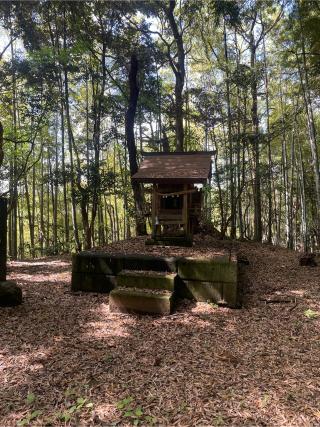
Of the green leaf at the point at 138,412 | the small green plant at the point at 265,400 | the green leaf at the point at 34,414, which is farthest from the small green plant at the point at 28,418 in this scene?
the small green plant at the point at 265,400

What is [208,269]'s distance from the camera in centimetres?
436

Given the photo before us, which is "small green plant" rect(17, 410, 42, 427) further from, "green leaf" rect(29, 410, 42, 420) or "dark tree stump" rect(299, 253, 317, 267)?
"dark tree stump" rect(299, 253, 317, 267)

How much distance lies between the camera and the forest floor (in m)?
2.10

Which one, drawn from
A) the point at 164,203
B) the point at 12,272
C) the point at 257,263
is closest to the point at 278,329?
the point at 257,263

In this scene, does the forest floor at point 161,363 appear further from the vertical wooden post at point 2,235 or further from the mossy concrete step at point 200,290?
the vertical wooden post at point 2,235

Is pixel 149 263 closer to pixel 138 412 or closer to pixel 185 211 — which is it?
pixel 185 211

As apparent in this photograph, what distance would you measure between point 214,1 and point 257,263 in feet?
22.8

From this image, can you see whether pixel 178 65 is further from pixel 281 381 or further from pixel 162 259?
pixel 281 381

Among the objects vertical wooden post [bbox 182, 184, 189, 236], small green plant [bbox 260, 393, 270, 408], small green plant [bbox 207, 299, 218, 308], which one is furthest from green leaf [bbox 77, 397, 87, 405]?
vertical wooden post [bbox 182, 184, 189, 236]

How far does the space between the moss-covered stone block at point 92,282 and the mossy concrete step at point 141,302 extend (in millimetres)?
789

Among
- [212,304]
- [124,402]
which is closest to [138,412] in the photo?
[124,402]

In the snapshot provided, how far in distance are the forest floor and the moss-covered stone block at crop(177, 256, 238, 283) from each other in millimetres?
416

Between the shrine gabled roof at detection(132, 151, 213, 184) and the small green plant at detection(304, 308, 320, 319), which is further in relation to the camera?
the shrine gabled roof at detection(132, 151, 213, 184)

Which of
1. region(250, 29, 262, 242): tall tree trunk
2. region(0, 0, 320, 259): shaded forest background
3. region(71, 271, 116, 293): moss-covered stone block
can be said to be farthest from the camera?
region(250, 29, 262, 242): tall tree trunk
